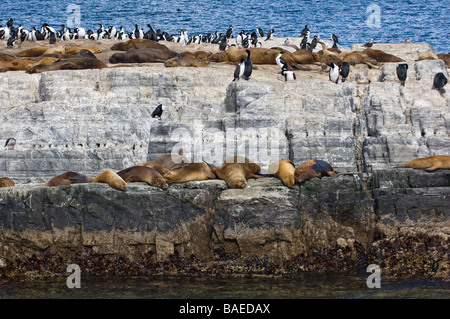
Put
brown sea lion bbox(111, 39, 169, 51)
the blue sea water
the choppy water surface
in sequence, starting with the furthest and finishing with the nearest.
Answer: the blue sea water
brown sea lion bbox(111, 39, 169, 51)
the choppy water surface

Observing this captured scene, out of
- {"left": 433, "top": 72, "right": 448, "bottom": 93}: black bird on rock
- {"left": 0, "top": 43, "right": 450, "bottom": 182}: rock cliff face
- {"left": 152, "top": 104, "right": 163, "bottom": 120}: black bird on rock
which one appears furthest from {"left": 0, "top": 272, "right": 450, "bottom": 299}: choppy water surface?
{"left": 433, "top": 72, "right": 448, "bottom": 93}: black bird on rock

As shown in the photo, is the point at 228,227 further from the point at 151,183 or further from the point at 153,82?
the point at 153,82

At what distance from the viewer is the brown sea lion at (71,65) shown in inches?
634

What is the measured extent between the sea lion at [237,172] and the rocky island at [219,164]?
0.18 metres

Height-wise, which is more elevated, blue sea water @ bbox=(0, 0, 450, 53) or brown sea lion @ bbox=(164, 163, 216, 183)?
blue sea water @ bbox=(0, 0, 450, 53)

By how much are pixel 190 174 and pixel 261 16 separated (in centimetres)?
4580

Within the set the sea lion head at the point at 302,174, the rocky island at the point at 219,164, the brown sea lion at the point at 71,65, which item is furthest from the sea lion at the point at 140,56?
the sea lion head at the point at 302,174

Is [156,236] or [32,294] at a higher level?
[156,236]

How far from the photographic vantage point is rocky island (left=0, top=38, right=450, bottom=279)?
9867 millimetres

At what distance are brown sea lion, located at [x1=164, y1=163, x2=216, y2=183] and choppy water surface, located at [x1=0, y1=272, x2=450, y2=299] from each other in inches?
72.4

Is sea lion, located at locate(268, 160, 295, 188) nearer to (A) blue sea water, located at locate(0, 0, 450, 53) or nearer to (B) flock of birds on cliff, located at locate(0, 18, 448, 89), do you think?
(B) flock of birds on cliff, located at locate(0, 18, 448, 89)

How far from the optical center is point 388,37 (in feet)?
160

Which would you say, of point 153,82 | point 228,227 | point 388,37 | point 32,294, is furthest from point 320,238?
point 388,37
